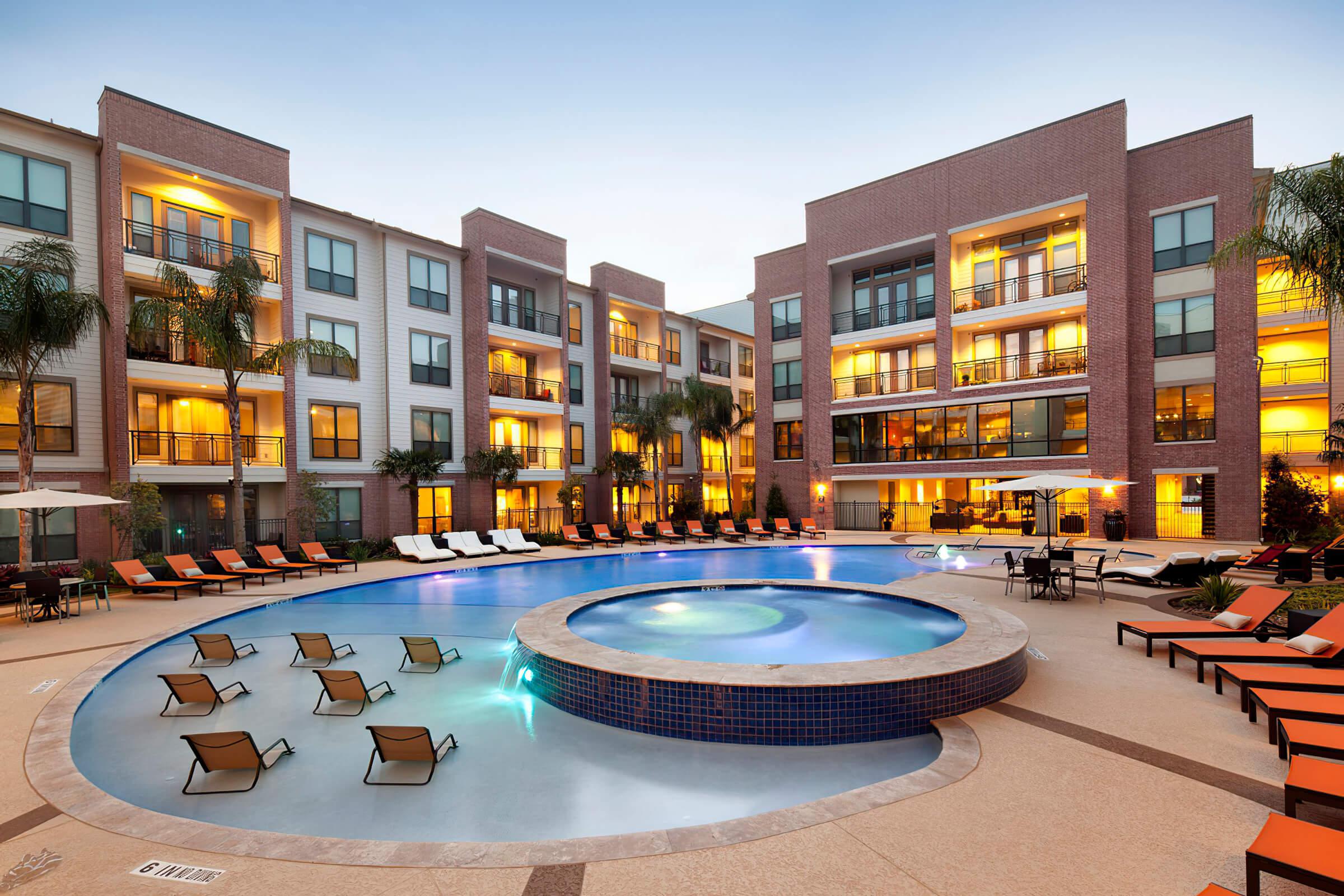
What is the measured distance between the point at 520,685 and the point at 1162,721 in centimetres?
697

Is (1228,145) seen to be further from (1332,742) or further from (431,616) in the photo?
(431,616)

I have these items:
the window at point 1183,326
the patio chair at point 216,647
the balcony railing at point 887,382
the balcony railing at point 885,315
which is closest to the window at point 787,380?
the balcony railing at point 887,382

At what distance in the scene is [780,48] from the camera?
1034 inches

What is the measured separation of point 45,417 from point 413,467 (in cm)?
889

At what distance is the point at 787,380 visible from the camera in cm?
3127

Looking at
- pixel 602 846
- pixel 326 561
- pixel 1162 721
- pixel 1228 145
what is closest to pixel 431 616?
pixel 326 561

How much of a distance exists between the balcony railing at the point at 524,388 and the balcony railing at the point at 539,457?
2117mm

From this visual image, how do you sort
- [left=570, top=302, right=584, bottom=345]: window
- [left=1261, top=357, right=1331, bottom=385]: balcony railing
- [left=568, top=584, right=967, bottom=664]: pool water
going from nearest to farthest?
[left=568, top=584, right=967, bottom=664]: pool water < [left=1261, top=357, right=1331, bottom=385]: balcony railing < [left=570, top=302, right=584, bottom=345]: window

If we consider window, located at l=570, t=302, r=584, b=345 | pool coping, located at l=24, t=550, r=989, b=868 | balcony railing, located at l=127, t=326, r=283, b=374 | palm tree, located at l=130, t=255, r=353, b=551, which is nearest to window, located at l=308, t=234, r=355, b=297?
balcony railing, located at l=127, t=326, r=283, b=374

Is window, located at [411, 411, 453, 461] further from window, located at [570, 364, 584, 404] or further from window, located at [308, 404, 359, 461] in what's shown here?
window, located at [570, 364, 584, 404]

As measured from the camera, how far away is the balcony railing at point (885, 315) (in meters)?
26.9

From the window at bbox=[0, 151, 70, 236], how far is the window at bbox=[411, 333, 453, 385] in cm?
962

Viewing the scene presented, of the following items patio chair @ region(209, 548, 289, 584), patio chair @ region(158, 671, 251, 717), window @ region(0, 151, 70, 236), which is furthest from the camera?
window @ region(0, 151, 70, 236)

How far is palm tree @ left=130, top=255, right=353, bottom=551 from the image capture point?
606 inches
